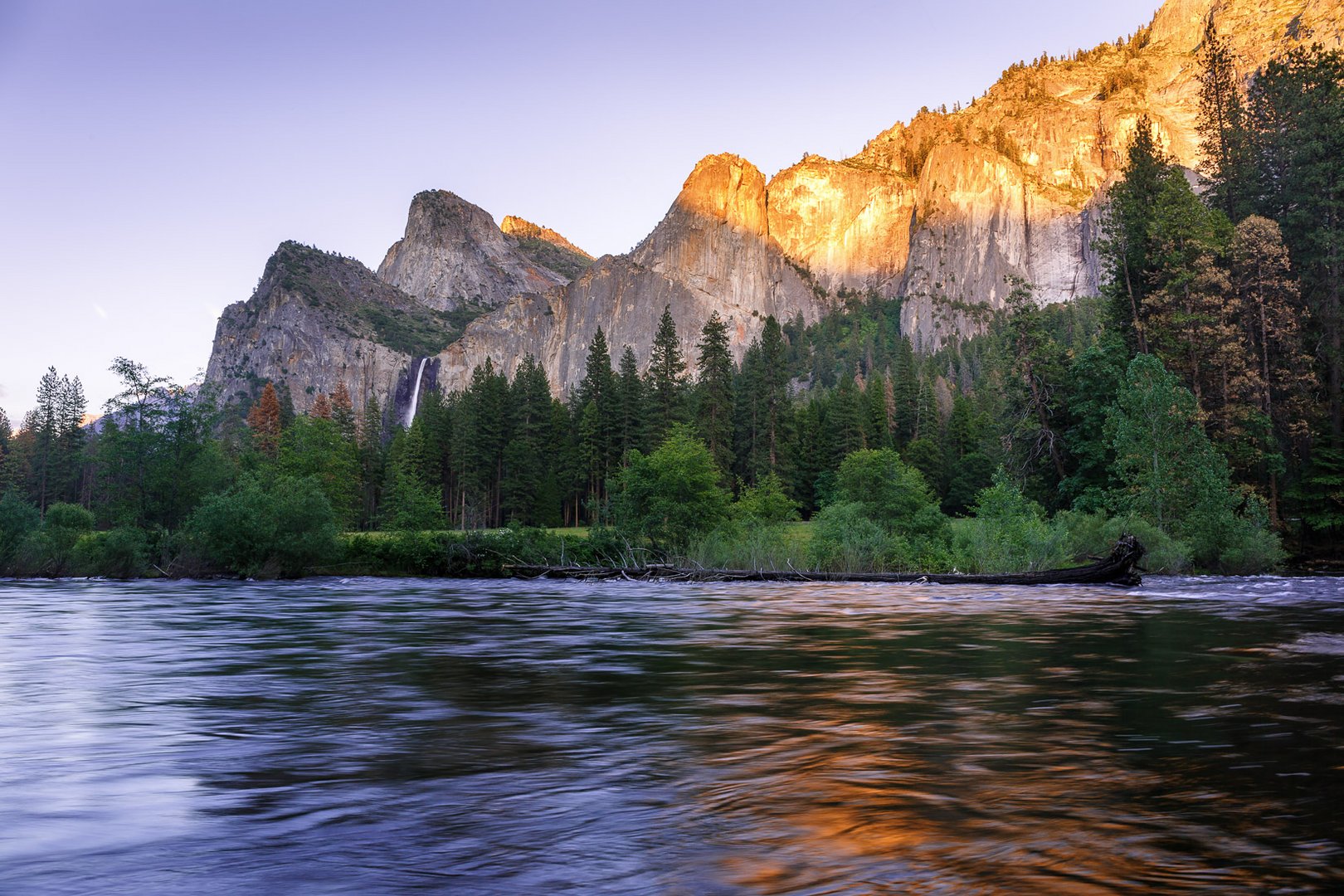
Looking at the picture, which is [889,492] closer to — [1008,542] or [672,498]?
[1008,542]

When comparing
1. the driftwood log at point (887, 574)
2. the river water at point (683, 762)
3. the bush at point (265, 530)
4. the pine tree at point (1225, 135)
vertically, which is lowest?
the river water at point (683, 762)

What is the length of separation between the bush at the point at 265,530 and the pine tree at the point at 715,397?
53204 millimetres

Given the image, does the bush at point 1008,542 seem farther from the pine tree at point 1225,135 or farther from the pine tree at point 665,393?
the pine tree at point 665,393

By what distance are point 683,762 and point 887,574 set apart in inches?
1131

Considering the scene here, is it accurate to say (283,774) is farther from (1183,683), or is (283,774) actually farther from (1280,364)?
(1280,364)

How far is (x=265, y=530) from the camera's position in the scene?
146 ft

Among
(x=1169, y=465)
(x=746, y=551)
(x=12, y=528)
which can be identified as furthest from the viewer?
(x=12, y=528)

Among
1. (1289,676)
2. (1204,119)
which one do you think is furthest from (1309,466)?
(1289,676)

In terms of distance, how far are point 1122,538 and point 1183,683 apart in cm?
1970

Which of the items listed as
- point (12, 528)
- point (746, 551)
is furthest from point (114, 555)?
point (746, 551)

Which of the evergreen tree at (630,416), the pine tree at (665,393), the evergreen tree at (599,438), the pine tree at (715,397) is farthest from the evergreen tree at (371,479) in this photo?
the pine tree at (715,397)

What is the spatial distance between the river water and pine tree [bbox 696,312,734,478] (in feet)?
237

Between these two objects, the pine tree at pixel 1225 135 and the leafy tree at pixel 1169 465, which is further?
the pine tree at pixel 1225 135

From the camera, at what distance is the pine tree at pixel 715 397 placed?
95125 mm
